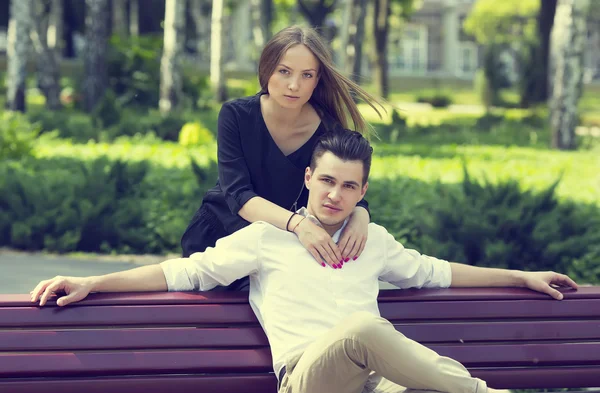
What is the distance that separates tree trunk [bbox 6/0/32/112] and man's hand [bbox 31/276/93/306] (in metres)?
16.1

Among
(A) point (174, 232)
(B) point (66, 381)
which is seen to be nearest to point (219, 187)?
(B) point (66, 381)

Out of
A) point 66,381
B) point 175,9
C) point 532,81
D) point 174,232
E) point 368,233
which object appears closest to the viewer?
point 66,381

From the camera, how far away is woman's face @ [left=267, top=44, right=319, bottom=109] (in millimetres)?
4031

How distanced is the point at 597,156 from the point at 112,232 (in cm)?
909

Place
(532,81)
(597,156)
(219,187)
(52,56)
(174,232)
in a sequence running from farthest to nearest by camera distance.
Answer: (532,81) → (52,56) → (597,156) → (174,232) → (219,187)

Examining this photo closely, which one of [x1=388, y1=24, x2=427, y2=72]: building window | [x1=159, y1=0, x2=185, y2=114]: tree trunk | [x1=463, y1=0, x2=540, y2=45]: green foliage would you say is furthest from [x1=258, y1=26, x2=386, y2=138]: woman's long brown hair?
[x1=388, y1=24, x2=427, y2=72]: building window

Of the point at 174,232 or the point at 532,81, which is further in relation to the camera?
the point at 532,81

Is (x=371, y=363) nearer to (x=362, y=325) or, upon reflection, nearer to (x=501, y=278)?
(x=362, y=325)

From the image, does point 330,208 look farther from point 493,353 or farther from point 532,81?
point 532,81

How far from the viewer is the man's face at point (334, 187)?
383cm

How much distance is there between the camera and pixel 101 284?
3.76 m

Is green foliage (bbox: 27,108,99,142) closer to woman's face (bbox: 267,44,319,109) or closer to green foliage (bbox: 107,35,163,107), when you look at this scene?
green foliage (bbox: 107,35,163,107)

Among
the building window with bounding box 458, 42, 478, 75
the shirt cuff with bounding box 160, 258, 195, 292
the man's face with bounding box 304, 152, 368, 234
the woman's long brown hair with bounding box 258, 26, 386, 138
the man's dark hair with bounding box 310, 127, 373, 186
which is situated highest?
the woman's long brown hair with bounding box 258, 26, 386, 138

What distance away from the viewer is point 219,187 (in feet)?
14.6
